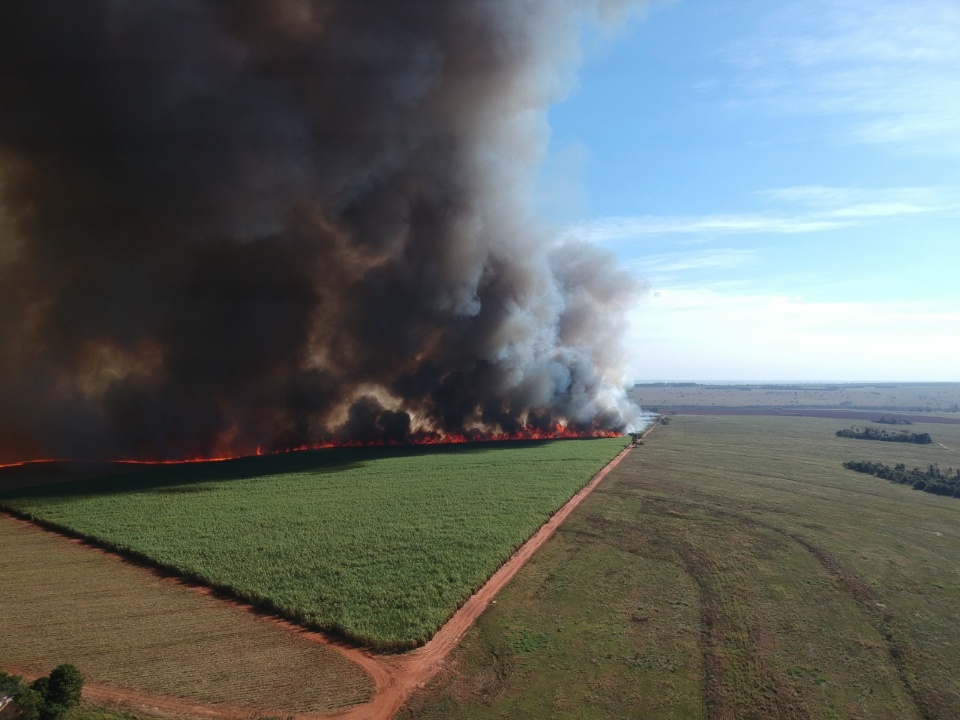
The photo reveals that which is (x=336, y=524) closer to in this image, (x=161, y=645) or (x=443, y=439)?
(x=161, y=645)

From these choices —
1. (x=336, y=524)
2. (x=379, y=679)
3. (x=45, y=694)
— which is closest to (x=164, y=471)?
(x=336, y=524)

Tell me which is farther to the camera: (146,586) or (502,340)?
(502,340)

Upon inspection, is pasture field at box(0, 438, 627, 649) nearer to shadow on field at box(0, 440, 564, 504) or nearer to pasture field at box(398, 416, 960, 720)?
shadow on field at box(0, 440, 564, 504)

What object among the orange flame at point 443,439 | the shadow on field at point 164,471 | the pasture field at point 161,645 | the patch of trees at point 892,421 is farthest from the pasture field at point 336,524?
the patch of trees at point 892,421

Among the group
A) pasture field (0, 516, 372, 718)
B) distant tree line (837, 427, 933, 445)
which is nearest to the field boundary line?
pasture field (0, 516, 372, 718)

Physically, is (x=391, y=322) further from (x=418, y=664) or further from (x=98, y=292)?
(x=418, y=664)

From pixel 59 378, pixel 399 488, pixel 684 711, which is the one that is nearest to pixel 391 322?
pixel 399 488

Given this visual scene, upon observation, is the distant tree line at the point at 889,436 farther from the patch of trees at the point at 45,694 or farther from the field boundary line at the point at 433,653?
the patch of trees at the point at 45,694
